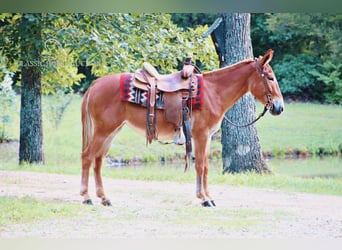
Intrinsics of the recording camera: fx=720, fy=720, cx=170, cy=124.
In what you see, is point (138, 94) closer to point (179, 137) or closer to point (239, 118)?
point (179, 137)

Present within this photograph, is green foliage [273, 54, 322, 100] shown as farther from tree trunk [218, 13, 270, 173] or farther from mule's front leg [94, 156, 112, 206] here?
mule's front leg [94, 156, 112, 206]

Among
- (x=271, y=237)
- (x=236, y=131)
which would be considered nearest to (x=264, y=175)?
(x=236, y=131)

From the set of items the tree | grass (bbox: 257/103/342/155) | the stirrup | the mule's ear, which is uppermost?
the tree

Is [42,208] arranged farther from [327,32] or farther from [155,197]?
[327,32]

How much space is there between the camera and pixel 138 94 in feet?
18.1

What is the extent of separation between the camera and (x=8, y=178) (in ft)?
20.7

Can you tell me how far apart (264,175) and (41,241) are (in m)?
2.49

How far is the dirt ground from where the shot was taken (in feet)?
17.1

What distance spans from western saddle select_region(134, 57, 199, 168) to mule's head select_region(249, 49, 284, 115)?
48cm

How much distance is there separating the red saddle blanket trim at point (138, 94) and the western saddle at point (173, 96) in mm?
26

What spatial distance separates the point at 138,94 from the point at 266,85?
3.25 feet

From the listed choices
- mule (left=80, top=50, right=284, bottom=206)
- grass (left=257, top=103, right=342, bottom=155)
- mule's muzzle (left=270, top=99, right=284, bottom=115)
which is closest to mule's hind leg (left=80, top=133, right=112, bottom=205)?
mule (left=80, top=50, right=284, bottom=206)

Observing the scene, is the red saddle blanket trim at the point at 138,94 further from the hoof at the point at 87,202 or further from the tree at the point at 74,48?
the tree at the point at 74,48

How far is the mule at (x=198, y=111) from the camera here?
5570 millimetres
